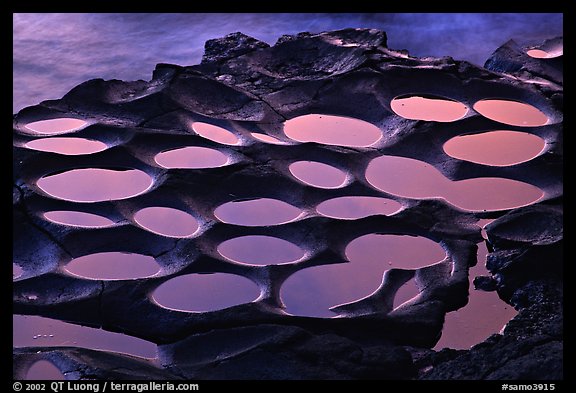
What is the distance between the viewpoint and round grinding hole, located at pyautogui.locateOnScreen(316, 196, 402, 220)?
321 centimetres

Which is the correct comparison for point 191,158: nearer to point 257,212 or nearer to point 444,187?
point 257,212

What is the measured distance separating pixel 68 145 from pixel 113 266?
2.93 ft

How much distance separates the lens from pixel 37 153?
11.7 ft

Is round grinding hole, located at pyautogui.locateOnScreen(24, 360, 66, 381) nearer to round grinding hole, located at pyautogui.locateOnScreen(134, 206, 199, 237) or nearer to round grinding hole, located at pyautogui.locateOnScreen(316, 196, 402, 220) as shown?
round grinding hole, located at pyautogui.locateOnScreen(134, 206, 199, 237)

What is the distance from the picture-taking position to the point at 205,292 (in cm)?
286

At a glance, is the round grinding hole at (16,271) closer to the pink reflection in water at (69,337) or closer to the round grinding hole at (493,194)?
the pink reflection in water at (69,337)

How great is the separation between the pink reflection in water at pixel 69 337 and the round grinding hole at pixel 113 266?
0.23 meters

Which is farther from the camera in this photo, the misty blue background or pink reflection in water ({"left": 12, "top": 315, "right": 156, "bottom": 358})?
the misty blue background

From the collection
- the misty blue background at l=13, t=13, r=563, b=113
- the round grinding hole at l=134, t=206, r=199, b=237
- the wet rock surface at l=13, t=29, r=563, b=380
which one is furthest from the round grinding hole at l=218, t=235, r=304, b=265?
the misty blue background at l=13, t=13, r=563, b=113

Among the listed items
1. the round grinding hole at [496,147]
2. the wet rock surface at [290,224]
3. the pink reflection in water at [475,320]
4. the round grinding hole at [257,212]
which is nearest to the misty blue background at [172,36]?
the wet rock surface at [290,224]

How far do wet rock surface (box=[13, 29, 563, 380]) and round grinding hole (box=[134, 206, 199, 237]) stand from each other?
0.04m

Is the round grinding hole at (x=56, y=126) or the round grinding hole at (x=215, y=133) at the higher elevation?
the round grinding hole at (x=56, y=126)

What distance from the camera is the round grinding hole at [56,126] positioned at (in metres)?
3.82

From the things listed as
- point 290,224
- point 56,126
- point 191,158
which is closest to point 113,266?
point 290,224
